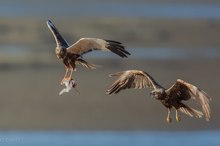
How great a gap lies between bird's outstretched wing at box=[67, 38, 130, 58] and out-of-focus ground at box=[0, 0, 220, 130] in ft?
18.2

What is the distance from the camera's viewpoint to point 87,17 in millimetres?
22469

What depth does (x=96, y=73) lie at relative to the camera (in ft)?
57.8

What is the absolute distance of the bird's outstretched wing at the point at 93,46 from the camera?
867 cm

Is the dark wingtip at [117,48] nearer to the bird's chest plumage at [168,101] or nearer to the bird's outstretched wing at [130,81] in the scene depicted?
the bird's outstretched wing at [130,81]

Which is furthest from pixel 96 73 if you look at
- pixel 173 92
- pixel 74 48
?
pixel 74 48

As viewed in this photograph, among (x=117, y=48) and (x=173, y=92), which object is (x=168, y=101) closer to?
(x=173, y=92)

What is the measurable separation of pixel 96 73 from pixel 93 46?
8.73m

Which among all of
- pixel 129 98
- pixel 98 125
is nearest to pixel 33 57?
pixel 129 98

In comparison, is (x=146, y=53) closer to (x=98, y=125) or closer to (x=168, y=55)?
(x=168, y=55)

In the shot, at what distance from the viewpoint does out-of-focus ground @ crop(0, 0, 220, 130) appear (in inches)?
590

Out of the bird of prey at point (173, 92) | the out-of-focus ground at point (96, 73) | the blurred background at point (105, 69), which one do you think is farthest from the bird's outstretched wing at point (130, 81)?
the out-of-focus ground at point (96, 73)

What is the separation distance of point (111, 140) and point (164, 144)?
79 centimetres

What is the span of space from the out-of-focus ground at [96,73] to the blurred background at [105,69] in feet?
0.05

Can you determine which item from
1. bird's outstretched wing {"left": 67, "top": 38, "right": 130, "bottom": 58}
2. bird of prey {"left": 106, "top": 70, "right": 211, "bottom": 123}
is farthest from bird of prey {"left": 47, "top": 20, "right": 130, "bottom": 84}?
bird of prey {"left": 106, "top": 70, "right": 211, "bottom": 123}
